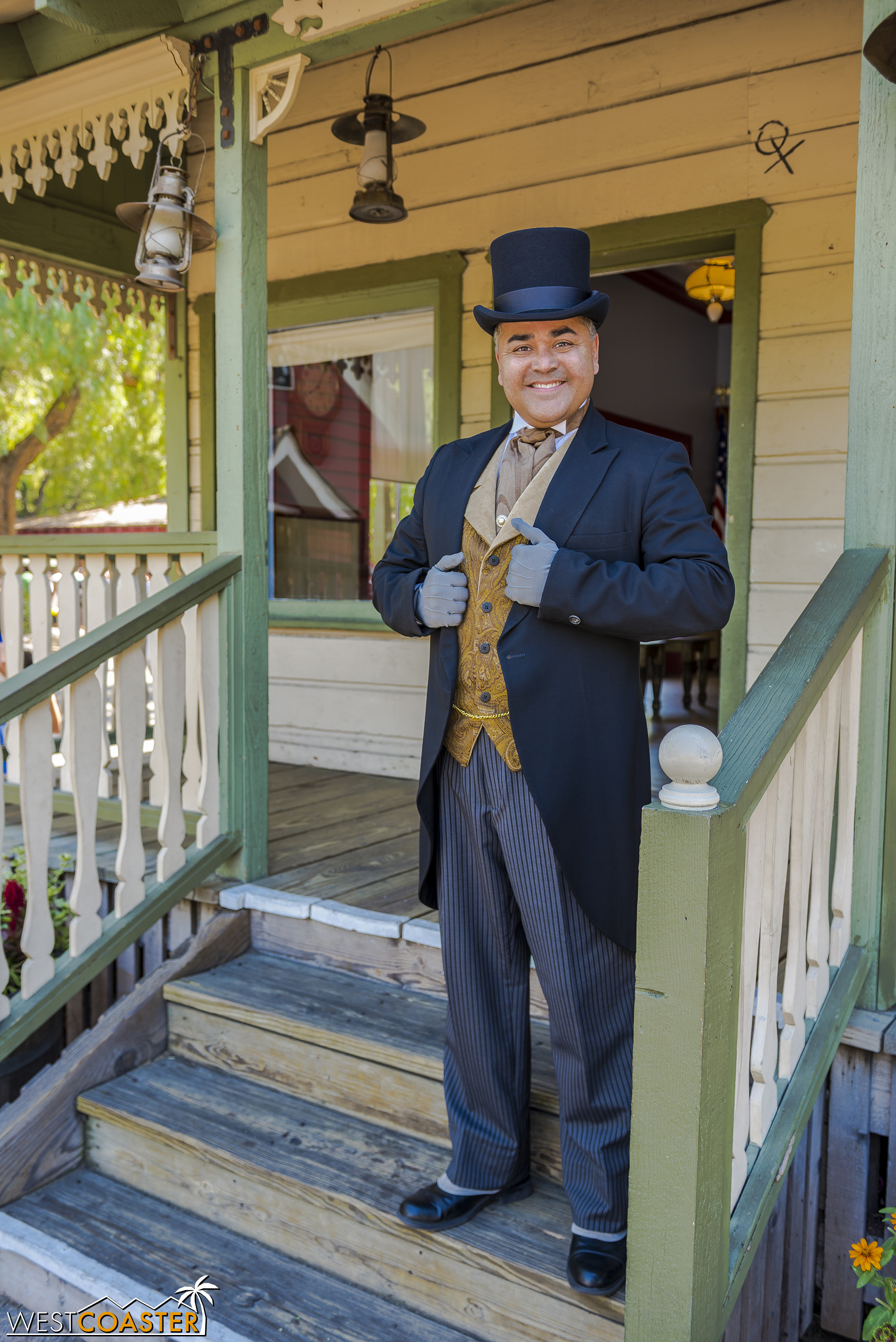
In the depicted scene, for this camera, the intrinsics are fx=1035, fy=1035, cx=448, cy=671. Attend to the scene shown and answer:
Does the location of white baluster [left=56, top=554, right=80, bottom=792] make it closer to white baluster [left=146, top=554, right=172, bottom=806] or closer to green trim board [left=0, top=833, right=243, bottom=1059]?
white baluster [left=146, top=554, right=172, bottom=806]

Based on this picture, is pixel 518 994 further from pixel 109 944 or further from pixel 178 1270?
pixel 109 944

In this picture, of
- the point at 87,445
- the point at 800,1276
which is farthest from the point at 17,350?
the point at 800,1276

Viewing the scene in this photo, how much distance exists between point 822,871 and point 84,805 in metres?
1.81

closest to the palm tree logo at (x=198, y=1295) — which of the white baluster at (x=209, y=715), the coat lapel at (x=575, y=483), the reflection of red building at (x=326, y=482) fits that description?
the white baluster at (x=209, y=715)

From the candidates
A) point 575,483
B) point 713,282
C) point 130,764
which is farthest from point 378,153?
point 575,483

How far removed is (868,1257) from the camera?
1723 millimetres

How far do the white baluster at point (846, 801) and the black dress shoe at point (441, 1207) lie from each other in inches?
31.3

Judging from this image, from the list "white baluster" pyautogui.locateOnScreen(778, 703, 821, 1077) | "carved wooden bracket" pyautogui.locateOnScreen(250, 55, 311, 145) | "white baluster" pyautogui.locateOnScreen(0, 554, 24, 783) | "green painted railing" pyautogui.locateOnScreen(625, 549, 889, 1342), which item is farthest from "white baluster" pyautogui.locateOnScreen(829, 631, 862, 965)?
"white baluster" pyautogui.locateOnScreen(0, 554, 24, 783)

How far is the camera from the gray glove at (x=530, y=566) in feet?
5.19

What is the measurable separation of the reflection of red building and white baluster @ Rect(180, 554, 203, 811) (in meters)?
1.59

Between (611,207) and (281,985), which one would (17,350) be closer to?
(611,207)

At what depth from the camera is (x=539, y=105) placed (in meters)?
3.87

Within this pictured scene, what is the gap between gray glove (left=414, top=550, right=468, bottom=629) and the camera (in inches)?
67.8

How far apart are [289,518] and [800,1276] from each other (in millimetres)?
3750
